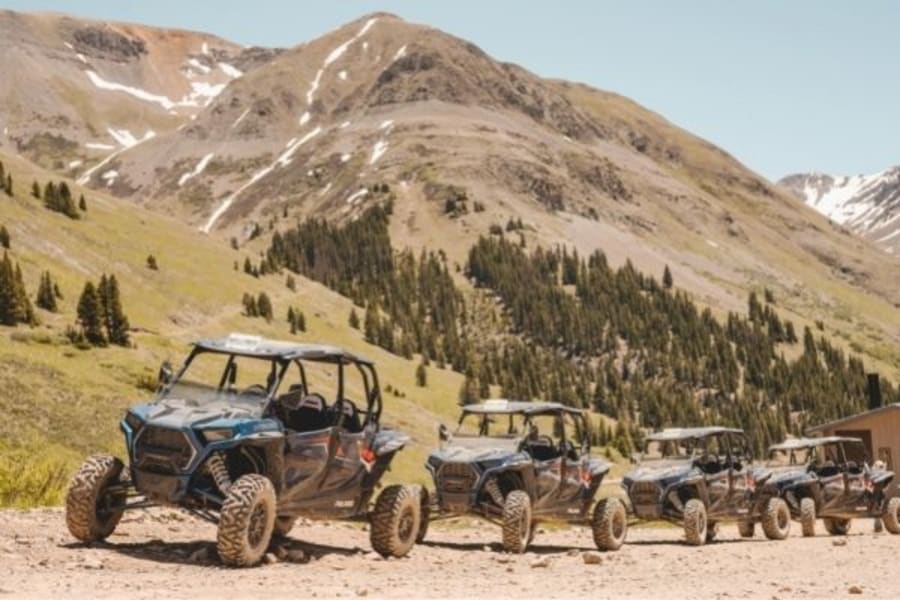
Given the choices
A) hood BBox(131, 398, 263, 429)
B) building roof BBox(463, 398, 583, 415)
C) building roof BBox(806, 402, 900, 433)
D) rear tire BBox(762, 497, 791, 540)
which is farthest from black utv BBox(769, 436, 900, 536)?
hood BBox(131, 398, 263, 429)

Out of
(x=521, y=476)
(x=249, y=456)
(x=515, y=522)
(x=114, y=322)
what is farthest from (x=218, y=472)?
(x=114, y=322)

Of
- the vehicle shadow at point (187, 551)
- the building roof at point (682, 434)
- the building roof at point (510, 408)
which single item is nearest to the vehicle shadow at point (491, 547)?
the building roof at point (510, 408)

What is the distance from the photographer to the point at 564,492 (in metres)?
22.3

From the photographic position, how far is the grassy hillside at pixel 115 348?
37.1 m

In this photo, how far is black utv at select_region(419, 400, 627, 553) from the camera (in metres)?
20.4

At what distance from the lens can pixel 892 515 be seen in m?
35.1

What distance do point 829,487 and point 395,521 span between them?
22303mm

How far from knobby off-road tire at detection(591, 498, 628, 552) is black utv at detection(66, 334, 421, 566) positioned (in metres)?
6.83

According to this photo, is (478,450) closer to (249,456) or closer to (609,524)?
(609,524)

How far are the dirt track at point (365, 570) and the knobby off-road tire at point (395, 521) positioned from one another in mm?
318

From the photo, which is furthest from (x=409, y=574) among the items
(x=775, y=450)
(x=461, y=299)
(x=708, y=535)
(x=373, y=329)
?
(x=461, y=299)

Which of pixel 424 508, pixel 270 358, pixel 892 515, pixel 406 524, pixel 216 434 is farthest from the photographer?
pixel 892 515

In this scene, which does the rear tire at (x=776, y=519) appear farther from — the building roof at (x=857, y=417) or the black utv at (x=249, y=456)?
the building roof at (x=857, y=417)

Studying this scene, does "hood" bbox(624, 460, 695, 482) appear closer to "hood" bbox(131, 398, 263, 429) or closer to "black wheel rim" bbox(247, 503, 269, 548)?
"hood" bbox(131, 398, 263, 429)
